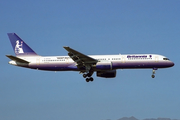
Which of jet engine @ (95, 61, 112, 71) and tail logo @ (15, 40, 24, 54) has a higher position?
tail logo @ (15, 40, 24, 54)

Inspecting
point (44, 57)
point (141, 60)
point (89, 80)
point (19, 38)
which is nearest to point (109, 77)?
point (89, 80)

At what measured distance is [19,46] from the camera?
66938 mm

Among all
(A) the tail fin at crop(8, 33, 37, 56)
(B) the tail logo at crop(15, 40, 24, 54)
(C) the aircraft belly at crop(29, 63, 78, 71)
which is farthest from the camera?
(B) the tail logo at crop(15, 40, 24, 54)

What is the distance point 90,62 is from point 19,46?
16.9m

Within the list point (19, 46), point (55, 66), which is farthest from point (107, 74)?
point (19, 46)

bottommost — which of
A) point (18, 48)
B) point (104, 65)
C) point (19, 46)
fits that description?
point (104, 65)

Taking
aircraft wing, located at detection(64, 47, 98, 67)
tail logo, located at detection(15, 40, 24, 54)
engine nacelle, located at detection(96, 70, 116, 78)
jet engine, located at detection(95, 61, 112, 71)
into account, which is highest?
tail logo, located at detection(15, 40, 24, 54)

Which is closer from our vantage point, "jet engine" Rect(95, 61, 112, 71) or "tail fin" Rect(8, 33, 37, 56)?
"jet engine" Rect(95, 61, 112, 71)

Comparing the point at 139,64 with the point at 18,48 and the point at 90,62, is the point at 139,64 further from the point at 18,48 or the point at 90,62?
the point at 18,48

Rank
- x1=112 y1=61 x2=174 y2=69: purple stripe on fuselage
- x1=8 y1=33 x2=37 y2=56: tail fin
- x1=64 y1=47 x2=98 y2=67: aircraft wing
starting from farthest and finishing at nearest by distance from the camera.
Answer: x1=8 y1=33 x2=37 y2=56: tail fin
x1=112 y1=61 x2=174 y2=69: purple stripe on fuselage
x1=64 y1=47 x2=98 y2=67: aircraft wing

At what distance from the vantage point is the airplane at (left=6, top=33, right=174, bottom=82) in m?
59.9

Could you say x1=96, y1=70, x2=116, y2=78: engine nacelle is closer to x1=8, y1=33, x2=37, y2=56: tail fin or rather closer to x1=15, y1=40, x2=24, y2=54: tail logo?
x1=8, y1=33, x2=37, y2=56: tail fin

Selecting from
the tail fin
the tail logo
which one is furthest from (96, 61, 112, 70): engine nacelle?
the tail logo

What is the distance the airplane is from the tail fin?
1.67 m
